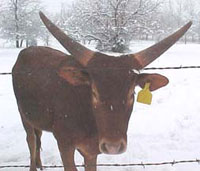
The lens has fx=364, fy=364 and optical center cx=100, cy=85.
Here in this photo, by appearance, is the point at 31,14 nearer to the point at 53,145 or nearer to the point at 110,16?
the point at 110,16

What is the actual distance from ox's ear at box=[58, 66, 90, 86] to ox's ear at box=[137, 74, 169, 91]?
51 centimetres

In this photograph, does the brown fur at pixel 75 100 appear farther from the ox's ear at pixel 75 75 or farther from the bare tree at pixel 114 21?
the bare tree at pixel 114 21

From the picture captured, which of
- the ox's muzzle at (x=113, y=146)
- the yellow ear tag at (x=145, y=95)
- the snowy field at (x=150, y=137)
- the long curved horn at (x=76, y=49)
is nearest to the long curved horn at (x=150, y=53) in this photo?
the yellow ear tag at (x=145, y=95)

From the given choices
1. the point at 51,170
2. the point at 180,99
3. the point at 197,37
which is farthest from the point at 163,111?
the point at 197,37

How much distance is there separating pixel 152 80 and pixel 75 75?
77 centimetres

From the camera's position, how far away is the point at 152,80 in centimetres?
362

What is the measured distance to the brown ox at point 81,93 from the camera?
3160 mm

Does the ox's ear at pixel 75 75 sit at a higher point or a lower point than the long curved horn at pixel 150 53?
lower

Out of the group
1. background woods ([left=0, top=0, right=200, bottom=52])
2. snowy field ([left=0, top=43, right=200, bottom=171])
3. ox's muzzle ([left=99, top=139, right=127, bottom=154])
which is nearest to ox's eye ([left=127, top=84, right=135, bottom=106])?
ox's muzzle ([left=99, top=139, right=127, bottom=154])

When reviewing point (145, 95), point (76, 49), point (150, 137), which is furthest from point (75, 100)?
point (150, 137)

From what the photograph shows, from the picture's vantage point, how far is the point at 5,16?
44.4 metres

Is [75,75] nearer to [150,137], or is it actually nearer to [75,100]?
[75,100]

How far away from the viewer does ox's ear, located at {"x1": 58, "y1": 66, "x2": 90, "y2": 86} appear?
11.3ft

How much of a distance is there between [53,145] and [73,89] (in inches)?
113
